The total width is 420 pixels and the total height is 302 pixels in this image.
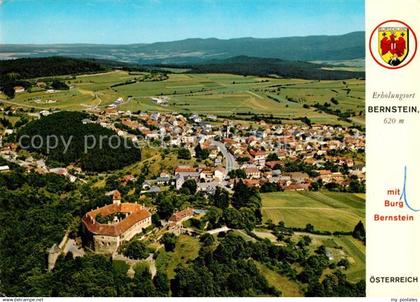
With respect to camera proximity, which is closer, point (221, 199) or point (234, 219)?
point (234, 219)

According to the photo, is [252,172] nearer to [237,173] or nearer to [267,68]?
[237,173]

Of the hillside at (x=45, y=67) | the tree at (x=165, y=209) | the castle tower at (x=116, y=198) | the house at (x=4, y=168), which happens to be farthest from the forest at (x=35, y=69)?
the tree at (x=165, y=209)

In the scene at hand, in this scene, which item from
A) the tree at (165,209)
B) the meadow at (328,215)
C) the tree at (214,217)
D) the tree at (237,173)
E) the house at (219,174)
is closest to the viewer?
the meadow at (328,215)

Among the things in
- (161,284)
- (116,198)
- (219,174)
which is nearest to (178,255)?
(161,284)

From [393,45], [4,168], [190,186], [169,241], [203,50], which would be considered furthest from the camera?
[203,50]

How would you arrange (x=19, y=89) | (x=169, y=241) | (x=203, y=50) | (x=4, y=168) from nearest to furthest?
(x=169, y=241) → (x=4, y=168) → (x=203, y=50) → (x=19, y=89)

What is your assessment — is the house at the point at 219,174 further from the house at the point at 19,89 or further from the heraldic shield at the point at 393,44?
the house at the point at 19,89
